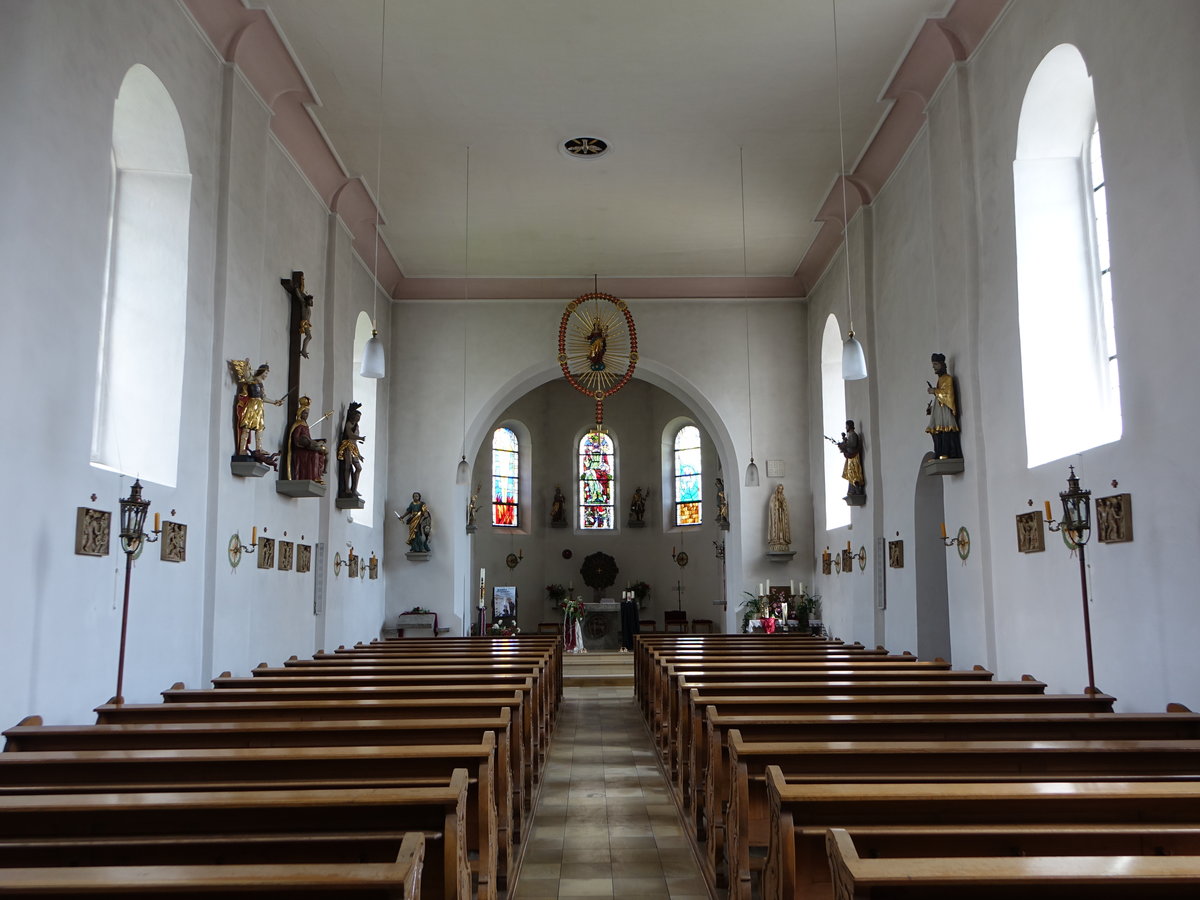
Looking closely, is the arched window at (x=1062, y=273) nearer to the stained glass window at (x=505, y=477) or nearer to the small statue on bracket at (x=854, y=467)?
the small statue on bracket at (x=854, y=467)

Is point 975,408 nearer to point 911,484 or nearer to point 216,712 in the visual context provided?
point 911,484

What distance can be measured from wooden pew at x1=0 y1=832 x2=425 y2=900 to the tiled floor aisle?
7.86ft

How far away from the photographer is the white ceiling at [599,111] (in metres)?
8.53

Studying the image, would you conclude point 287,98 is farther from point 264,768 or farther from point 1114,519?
point 1114,519

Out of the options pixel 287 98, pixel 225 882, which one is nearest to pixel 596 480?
pixel 287 98

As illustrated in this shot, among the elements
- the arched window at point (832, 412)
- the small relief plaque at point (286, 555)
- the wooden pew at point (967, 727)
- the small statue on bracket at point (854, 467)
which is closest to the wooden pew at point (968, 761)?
the wooden pew at point (967, 727)

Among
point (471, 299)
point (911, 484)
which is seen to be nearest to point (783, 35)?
point (911, 484)

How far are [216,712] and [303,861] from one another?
9.25ft

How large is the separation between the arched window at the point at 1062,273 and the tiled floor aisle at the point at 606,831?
13.1 feet

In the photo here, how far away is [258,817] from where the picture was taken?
9.45 ft

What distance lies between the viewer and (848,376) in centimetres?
841

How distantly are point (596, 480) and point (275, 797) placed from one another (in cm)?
1960

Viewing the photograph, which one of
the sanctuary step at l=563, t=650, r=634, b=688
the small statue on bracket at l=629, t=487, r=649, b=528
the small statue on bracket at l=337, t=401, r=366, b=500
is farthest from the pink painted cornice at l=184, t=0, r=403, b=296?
the small statue on bracket at l=629, t=487, r=649, b=528

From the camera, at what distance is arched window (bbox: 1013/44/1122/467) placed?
7484 mm
